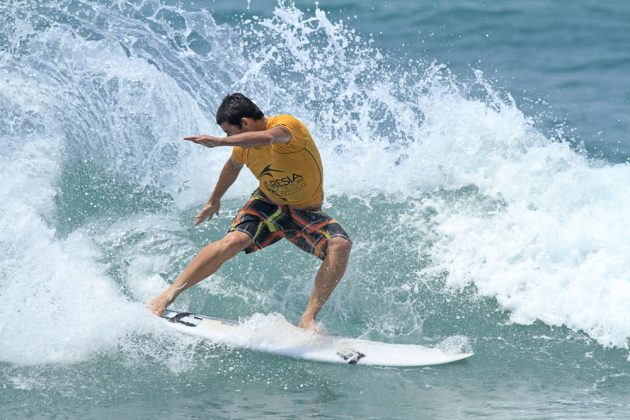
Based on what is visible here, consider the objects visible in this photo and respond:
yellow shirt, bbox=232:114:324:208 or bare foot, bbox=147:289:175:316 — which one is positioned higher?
yellow shirt, bbox=232:114:324:208

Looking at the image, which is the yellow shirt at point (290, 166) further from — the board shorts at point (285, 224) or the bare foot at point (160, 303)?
the bare foot at point (160, 303)

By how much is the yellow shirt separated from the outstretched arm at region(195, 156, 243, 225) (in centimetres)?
10

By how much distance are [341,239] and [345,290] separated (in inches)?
29.6

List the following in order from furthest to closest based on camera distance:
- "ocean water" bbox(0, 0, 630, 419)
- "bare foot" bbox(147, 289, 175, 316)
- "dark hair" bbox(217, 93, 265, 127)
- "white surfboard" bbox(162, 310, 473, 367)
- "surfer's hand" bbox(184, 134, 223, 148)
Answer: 1. "bare foot" bbox(147, 289, 175, 316)
2. "white surfboard" bbox(162, 310, 473, 367)
3. "dark hair" bbox(217, 93, 265, 127)
4. "ocean water" bbox(0, 0, 630, 419)
5. "surfer's hand" bbox(184, 134, 223, 148)

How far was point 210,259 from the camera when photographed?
6195mm

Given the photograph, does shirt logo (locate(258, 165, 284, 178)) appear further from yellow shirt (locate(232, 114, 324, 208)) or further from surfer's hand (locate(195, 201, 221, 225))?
surfer's hand (locate(195, 201, 221, 225))

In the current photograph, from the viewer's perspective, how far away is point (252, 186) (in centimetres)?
912

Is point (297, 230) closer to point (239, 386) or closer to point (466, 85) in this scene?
point (239, 386)

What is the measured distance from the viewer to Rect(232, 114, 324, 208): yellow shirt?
6.07m

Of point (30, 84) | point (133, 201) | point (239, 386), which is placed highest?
point (30, 84)

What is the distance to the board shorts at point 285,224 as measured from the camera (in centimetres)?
633

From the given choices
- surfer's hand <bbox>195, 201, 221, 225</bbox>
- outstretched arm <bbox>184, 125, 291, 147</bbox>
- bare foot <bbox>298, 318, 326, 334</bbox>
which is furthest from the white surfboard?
outstretched arm <bbox>184, 125, 291, 147</bbox>

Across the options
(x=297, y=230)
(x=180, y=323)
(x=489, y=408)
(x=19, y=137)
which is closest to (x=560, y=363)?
Answer: (x=489, y=408)

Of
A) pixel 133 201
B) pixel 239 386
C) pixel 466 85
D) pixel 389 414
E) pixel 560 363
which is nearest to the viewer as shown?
pixel 389 414
